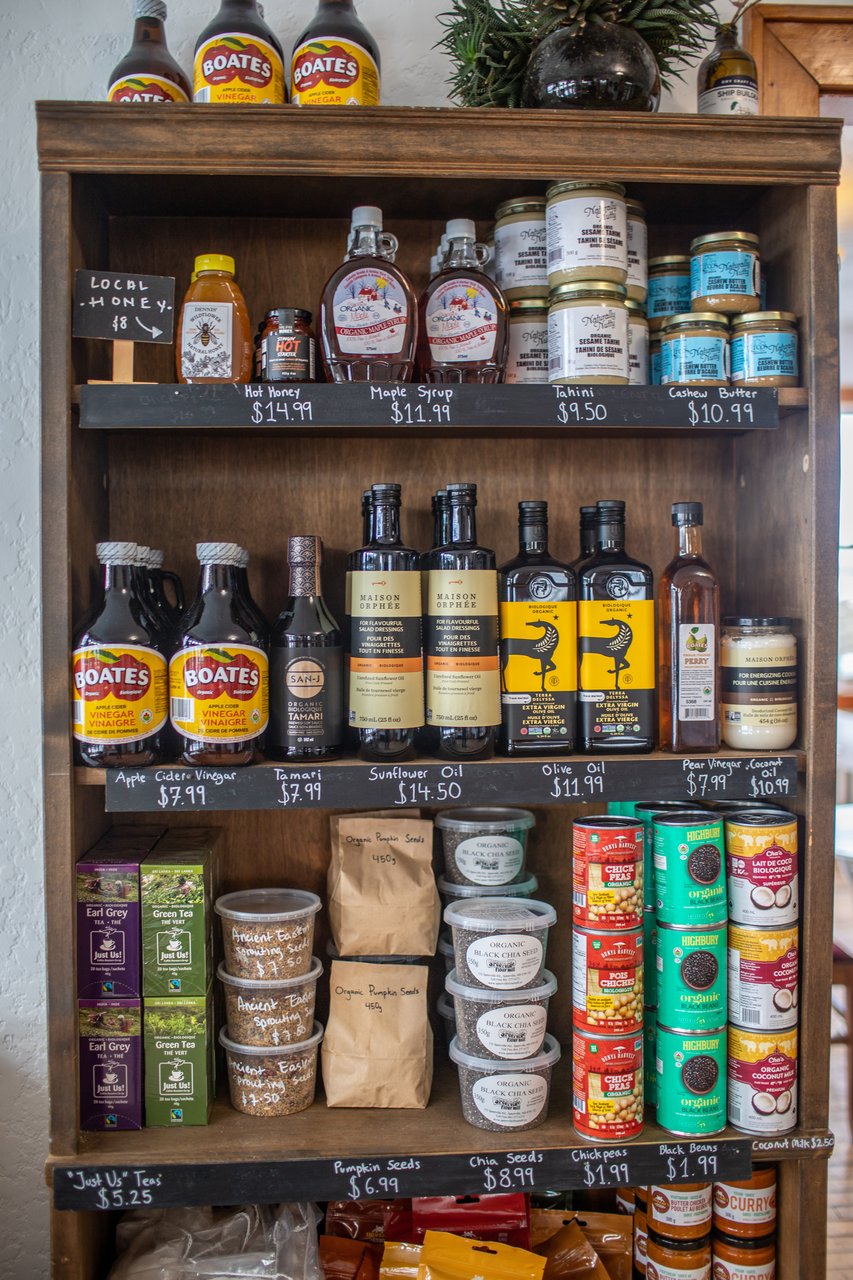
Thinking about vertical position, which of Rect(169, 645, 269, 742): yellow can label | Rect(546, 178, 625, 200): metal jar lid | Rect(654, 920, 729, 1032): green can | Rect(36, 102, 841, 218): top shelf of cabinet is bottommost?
Rect(654, 920, 729, 1032): green can

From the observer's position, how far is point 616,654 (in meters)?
1.41

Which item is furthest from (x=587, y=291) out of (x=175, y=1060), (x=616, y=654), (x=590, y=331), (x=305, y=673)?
(x=175, y=1060)

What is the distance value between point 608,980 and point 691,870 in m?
0.19

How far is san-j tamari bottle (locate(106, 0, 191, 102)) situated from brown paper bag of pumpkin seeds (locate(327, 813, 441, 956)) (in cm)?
109

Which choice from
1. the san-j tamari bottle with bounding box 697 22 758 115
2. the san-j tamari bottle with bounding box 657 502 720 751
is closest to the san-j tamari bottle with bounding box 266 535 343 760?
the san-j tamari bottle with bounding box 657 502 720 751

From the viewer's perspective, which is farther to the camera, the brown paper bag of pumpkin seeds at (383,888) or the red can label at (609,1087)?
the brown paper bag of pumpkin seeds at (383,888)

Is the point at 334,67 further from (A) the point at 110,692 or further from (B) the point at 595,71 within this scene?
(A) the point at 110,692

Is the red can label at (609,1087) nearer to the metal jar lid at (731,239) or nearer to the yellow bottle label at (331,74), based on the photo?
the metal jar lid at (731,239)

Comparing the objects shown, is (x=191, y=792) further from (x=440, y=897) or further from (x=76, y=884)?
(x=440, y=897)

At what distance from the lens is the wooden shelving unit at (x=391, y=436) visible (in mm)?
1311

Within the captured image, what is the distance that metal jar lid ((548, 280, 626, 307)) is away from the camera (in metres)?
1.36

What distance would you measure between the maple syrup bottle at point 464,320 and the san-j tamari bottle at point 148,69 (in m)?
0.45

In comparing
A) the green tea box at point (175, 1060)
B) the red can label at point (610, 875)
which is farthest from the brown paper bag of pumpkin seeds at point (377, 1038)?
the red can label at point (610, 875)

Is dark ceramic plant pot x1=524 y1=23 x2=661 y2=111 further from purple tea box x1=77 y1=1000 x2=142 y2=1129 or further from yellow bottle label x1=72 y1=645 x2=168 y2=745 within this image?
purple tea box x1=77 y1=1000 x2=142 y2=1129
